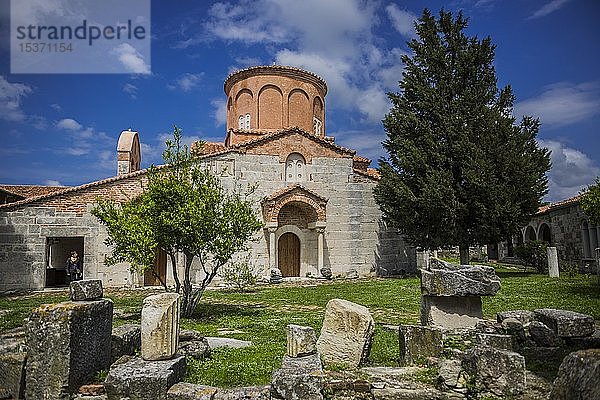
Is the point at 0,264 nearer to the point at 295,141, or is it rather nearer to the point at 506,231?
the point at 295,141

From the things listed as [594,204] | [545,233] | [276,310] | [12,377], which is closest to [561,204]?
[545,233]

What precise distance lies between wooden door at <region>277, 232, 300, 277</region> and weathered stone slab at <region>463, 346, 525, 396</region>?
16047mm

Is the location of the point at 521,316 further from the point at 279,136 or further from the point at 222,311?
the point at 279,136

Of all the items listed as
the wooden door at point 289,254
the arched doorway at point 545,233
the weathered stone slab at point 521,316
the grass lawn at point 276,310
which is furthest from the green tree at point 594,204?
the arched doorway at point 545,233

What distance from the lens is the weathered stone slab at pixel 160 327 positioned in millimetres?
4859

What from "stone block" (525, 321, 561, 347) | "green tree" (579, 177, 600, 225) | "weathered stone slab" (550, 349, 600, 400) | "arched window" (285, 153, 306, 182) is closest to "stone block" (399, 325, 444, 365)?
"stone block" (525, 321, 561, 347)

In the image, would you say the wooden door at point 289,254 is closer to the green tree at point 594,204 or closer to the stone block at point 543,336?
the green tree at point 594,204

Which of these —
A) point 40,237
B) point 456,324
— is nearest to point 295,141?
point 40,237

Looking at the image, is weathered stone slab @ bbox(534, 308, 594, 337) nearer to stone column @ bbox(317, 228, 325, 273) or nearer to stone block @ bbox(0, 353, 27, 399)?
stone block @ bbox(0, 353, 27, 399)

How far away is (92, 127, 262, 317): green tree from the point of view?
920 cm

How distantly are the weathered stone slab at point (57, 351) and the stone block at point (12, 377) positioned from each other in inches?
3.3

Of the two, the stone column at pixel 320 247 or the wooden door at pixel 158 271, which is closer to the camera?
the wooden door at pixel 158 271

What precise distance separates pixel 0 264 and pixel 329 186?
43.8 ft

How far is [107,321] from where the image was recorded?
5328 millimetres
